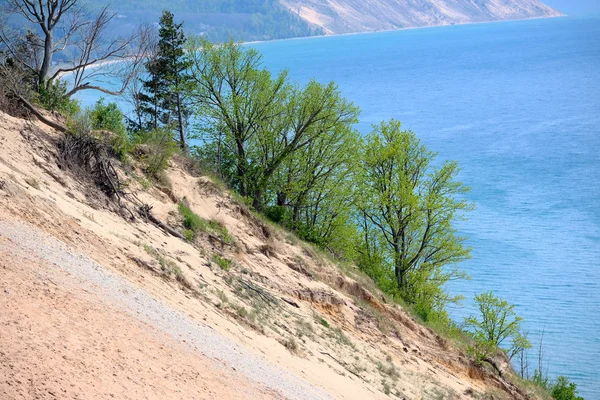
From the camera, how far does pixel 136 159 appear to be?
23.0m

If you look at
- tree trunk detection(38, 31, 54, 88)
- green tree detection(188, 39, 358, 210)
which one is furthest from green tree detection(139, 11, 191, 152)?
tree trunk detection(38, 31, 54, 88)

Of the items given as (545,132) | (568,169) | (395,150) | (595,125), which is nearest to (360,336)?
(395,150)

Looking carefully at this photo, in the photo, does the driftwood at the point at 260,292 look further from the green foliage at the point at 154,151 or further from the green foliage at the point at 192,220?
the green foliage at the point at 154,151

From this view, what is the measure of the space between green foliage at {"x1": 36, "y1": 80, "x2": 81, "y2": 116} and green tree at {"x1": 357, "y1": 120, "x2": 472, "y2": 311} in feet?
58.7

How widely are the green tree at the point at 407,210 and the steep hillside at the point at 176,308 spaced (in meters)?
10.4

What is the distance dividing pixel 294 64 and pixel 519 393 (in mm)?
179053

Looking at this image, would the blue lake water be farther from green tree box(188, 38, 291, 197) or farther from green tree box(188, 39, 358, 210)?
green tree box(188, 38, 291, 197)

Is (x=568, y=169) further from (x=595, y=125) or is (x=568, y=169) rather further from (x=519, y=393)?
(x=519, y=393)

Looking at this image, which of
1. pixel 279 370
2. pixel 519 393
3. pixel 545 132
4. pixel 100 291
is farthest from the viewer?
pixel 545 132

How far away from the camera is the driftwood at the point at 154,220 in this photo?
64.5 feet

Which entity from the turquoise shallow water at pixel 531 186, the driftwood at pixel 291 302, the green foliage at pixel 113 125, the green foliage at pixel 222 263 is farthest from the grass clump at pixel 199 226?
the turquoise shallow water at pixel 531 186

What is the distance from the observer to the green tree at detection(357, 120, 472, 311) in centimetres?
3691

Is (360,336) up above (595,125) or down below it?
below

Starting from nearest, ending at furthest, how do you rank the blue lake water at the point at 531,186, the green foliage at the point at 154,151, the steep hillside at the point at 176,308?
the steep hillside at the point at 176,308, the green foliage at the point at 154,151, the blue lake water at the point at 531,186
